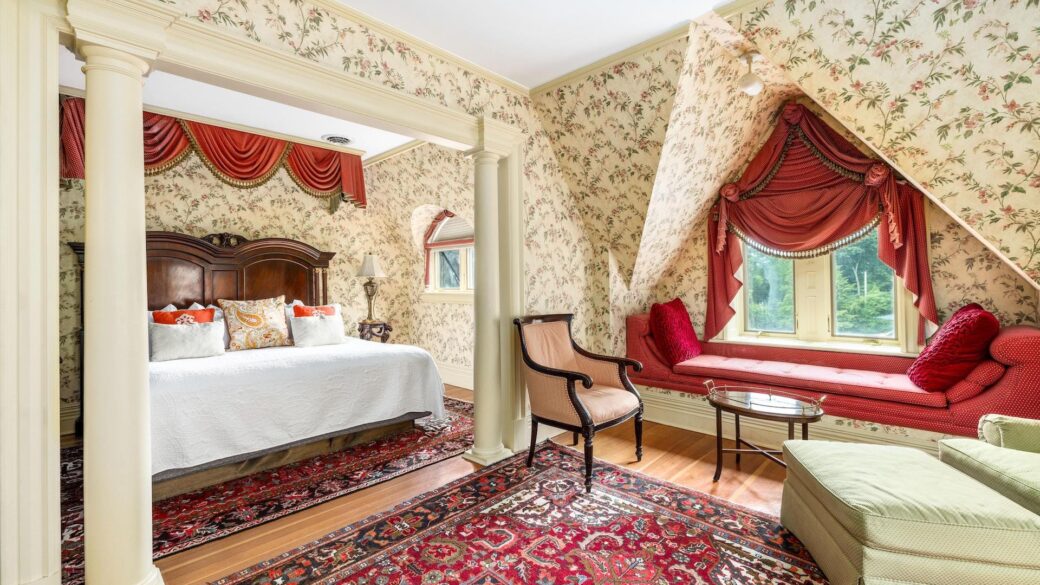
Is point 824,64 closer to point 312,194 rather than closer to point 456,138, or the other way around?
point 456,138

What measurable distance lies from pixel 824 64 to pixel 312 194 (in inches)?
180

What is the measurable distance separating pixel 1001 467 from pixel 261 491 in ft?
11.3

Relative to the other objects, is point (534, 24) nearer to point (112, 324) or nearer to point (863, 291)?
point (112, 324)

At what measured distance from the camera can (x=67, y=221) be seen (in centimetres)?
364

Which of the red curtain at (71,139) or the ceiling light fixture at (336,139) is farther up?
the ceiling light fixture at (336,139)

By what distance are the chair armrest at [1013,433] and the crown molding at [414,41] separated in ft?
10.3

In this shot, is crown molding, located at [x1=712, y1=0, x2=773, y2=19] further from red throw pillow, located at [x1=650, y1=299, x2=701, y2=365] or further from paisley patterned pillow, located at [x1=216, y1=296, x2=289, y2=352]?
paisley patterned pillow, located at [x1=216, y1=296, x2=289, y2=352]

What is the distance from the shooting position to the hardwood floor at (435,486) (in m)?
2.01

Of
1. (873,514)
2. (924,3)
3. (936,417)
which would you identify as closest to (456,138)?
(924,3)

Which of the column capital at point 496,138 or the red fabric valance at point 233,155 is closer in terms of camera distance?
the column capital at point 496,138

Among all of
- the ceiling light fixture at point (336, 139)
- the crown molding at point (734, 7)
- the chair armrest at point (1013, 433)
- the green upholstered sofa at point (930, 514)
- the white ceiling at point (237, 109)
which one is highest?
the ceiling light fixture at point (336, 139)

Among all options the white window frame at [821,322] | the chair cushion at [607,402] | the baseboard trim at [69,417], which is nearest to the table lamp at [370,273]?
the baseboard trim at [69,417]

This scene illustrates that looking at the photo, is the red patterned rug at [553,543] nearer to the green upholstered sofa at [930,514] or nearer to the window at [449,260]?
the green upholstered sofa at [930,514]

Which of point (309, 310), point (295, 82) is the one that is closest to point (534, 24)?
point (295, 82)
